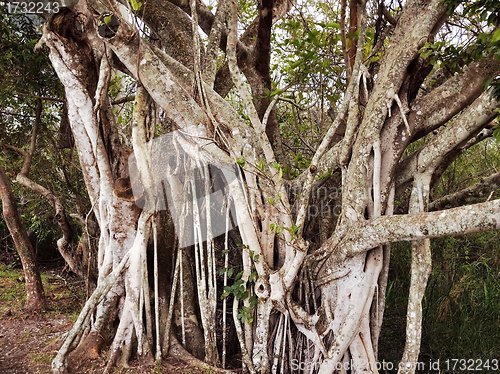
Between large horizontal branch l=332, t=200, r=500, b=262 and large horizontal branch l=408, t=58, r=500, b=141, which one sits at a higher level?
large horizontal branch l=408, t=58, r=500, b=141

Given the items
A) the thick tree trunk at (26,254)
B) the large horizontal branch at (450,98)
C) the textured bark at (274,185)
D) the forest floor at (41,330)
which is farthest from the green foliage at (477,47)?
the thick tree trunk at (26,254)

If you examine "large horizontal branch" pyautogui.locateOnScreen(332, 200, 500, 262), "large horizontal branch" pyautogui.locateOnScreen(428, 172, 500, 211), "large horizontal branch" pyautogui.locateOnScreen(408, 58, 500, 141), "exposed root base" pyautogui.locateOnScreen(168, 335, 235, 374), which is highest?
"large horizontal branch" pyautogui.locateOnScreen(408, 58, 500, 141)

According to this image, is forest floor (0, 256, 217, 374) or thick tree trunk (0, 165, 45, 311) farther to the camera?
thick tree trunk (0, 165, 45, 311)

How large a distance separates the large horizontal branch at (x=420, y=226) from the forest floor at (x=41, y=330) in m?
1.49

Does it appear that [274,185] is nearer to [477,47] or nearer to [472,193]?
[477,47]

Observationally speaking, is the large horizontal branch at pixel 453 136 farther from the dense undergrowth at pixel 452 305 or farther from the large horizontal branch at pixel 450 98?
the dense undergrowth at pixel 452 305

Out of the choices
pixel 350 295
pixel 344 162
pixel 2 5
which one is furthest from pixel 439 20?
pixel 2 5

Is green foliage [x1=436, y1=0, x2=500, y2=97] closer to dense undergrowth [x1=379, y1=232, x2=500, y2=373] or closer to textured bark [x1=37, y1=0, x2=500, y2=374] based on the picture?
textured bark [x1=37, y1=0, x2=500, y2=374]

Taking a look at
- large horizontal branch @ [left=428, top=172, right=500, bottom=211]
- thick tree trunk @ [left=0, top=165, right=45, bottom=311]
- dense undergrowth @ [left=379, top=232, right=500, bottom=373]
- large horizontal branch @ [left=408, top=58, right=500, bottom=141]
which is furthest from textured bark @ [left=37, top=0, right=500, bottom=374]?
thick tree trunk @ [left=0, top=165, right=45, bottom=311]

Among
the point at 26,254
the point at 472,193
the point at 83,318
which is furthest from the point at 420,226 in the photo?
the point at 26,254

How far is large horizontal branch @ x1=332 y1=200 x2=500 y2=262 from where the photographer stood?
1.86 meters

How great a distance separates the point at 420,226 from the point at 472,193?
142 cm

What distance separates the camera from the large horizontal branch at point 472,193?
3.12 meters

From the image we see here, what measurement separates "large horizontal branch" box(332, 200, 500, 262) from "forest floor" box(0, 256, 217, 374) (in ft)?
4.89
